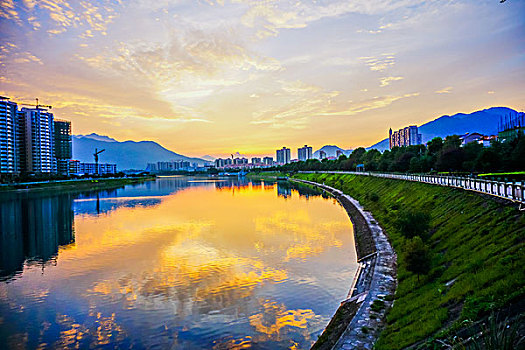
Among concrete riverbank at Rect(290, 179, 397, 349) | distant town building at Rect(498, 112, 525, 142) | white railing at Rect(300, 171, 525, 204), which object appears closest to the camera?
concrete riverbank at Rect(290, 179, 397, 349)

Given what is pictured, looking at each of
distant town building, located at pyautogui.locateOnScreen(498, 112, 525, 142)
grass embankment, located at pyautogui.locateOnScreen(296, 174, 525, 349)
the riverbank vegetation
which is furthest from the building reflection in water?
distant town building, located at pyautogui.locateOnScreen(498, 112, 525, 142)

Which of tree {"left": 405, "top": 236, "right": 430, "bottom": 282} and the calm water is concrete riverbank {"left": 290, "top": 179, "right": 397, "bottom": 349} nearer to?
the calm water

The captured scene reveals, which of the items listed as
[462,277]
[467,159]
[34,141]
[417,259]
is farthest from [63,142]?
[462,277]

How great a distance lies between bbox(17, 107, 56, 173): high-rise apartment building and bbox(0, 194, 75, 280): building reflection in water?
3125 inches

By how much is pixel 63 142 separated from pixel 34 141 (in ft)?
137

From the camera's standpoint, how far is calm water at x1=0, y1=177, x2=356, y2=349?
1083 cm

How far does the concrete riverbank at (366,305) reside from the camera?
894 centimetres

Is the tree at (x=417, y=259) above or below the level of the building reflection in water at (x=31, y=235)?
above

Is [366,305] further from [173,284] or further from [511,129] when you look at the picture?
[511,129]

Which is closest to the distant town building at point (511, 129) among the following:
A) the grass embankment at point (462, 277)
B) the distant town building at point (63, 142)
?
the grass embankment at point (462, 277)

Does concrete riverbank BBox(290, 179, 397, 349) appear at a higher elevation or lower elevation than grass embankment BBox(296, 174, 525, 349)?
lower

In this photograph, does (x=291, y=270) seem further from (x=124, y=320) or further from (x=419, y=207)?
(x=419, y=207)

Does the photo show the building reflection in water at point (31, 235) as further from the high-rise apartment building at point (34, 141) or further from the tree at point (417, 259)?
the high-rise apartment building at point (34, 141)

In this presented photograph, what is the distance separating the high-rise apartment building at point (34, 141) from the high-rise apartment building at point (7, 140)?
6.97 m
